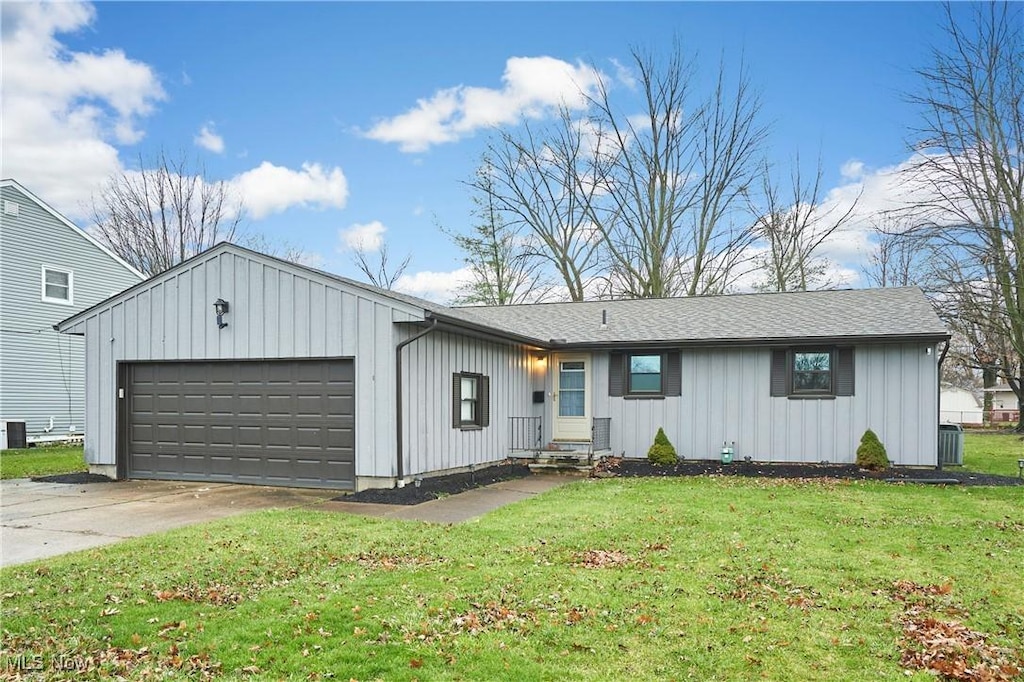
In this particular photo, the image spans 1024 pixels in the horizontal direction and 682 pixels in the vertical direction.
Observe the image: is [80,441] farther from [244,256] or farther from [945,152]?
[945,152]

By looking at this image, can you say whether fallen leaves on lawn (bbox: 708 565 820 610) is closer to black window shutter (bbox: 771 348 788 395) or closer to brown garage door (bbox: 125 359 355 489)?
brown garage door (bbox: 125 359 355 489)

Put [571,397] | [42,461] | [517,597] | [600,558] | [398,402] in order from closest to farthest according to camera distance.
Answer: [517,597], [600,558], [398,402], [42,461], [571,397]

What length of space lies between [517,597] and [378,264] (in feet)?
108

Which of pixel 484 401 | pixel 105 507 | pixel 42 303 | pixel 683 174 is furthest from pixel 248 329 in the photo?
pixel 683 174

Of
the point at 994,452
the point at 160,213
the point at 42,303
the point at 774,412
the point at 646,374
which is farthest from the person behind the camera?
the point at 160,213

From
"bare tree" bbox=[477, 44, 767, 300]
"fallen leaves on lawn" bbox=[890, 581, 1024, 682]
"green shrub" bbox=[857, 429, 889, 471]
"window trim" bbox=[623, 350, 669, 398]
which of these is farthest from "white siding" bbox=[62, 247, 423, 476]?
"bare tree" bbox=[477, 44, 767, 300]

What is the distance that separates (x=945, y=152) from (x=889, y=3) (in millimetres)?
4906

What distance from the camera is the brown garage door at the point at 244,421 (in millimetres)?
11742

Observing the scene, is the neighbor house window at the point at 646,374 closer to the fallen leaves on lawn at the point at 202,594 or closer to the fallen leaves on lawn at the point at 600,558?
the fallen leaves on lawn at the point at 600,558

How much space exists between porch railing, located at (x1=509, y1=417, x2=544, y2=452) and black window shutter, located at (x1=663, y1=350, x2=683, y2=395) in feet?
9.71

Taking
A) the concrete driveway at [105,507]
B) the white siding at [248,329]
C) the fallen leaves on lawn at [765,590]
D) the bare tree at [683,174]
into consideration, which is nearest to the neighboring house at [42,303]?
the white siding at [248,329]

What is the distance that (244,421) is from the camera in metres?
12.5

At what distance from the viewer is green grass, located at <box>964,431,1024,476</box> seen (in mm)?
15205

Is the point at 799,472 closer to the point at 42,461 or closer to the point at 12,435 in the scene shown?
the point at 42,461
